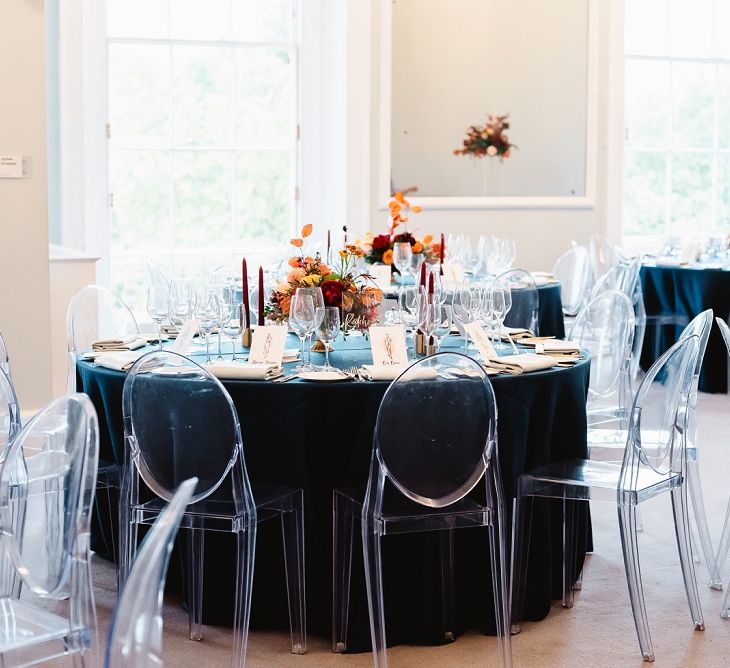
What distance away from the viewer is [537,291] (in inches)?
222

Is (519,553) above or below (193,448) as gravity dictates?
below

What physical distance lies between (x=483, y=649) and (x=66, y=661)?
3.77 ft

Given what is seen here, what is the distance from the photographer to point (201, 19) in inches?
285

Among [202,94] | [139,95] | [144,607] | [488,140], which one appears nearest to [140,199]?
[139,95]

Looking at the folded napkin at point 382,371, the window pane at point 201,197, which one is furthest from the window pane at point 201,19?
the folded napkin at point 382,371

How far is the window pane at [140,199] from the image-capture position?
7168 millimetres

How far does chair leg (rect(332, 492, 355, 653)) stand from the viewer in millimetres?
3170

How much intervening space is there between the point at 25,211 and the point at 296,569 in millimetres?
2724

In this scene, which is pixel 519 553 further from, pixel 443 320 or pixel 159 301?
pixel 159 301

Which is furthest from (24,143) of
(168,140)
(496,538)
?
(496,538)

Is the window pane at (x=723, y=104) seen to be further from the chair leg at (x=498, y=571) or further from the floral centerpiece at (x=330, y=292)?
the chair leg at (x=498, y=571)

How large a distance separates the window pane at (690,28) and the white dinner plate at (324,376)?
20.2 feet

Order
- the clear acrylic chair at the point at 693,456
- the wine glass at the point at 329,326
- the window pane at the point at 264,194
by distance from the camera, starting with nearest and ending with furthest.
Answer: the wine glass at the point at 329,326
the clear acrylic chair at the point at 693,456
the window pane at the point at 264,194

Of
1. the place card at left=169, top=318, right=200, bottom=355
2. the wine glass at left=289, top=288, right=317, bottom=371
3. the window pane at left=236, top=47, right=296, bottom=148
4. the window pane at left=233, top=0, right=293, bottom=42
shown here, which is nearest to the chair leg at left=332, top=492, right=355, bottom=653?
the wine glass at left=289, top=288, right=317, bottom=371
